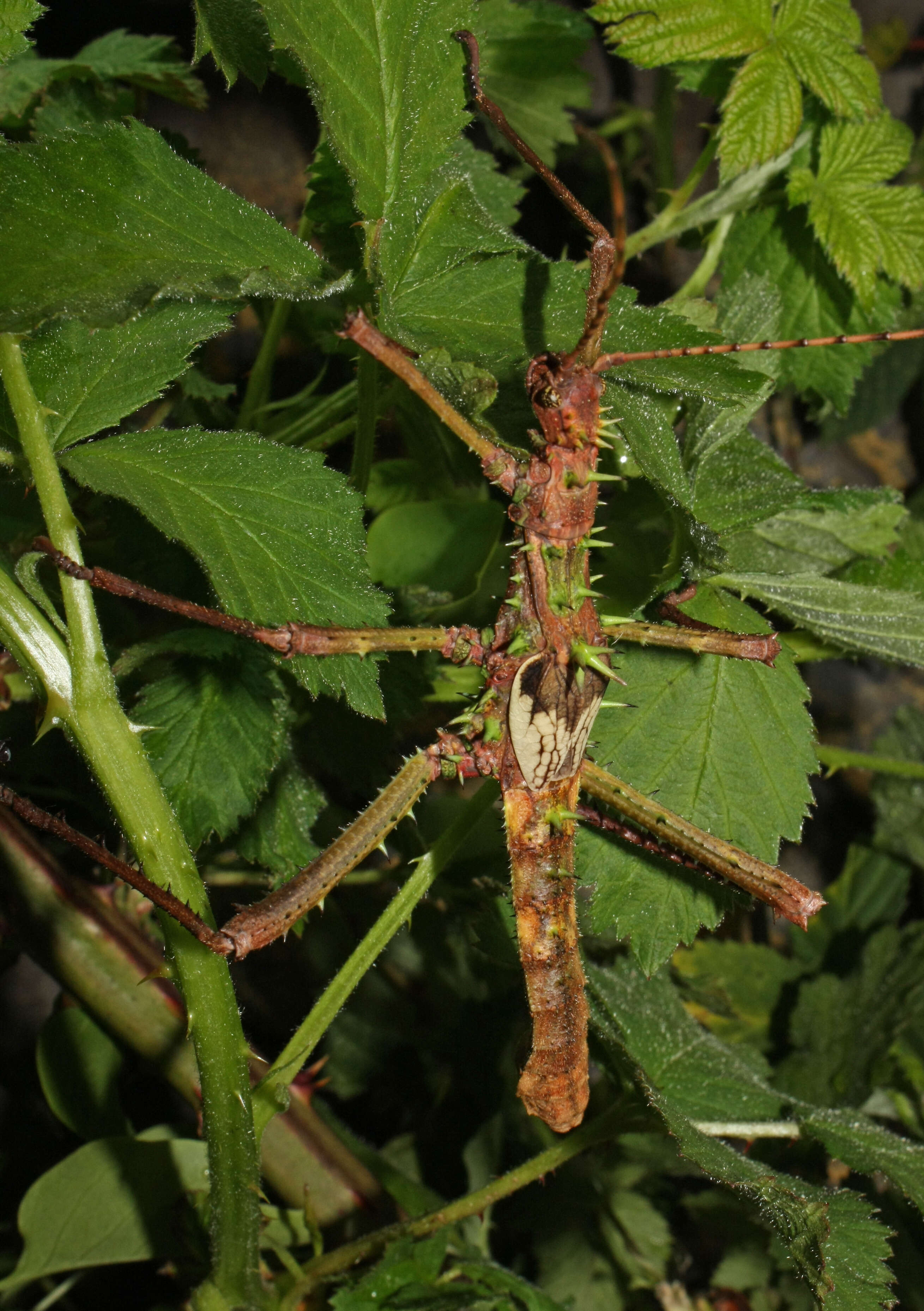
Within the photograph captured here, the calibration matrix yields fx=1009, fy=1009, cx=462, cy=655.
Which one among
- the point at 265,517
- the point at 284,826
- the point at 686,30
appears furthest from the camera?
the point at 686,30

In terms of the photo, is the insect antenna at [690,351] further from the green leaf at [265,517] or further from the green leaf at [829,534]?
the green leaf at [829,534]

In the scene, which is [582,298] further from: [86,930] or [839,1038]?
[839,1038]

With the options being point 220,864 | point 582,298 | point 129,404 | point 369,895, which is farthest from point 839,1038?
point 129,404

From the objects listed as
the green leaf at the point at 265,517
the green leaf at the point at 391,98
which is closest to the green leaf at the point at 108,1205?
the green leaf at the point at 265,517

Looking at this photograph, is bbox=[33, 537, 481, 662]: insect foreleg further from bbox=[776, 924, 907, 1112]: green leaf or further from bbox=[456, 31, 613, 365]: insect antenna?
bbox=[776, 924, 907, 1112]: green leaf

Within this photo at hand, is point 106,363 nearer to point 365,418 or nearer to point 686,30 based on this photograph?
point 365,418

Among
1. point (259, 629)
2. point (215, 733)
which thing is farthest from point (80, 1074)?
point (259, 629)
